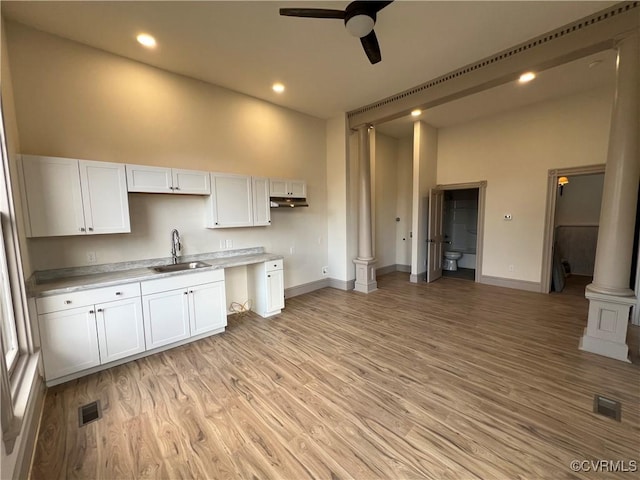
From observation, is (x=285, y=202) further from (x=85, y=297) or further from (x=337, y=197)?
(x=85, y=297)

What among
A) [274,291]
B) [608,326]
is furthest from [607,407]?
[274,291]

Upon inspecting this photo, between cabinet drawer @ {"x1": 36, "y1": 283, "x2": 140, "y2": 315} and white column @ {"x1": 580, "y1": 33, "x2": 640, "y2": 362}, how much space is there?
16.4ft

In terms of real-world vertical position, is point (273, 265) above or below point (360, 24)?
below

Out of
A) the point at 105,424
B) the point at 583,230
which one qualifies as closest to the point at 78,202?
the point at 105,424

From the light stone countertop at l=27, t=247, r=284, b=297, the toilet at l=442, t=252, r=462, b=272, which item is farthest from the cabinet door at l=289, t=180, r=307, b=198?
the toilet at l=442, t=252, r=462, b=272

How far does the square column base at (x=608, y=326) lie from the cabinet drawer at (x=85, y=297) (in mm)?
4931

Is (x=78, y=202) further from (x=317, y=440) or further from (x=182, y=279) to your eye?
(x=317, y=440)

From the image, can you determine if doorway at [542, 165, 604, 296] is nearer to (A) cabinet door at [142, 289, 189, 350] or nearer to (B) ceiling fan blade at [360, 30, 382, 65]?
(B) ceiling fan blade at [360, 30, 382, 65]

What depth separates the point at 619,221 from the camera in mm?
2617

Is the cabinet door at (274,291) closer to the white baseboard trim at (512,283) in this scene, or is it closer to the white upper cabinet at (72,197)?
the white upper cabinet at (72,197)

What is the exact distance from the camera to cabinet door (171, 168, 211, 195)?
3.19 meters

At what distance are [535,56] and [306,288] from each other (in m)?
4.71

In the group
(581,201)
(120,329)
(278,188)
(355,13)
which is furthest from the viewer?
(581,201)

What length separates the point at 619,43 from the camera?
2.54 metres
